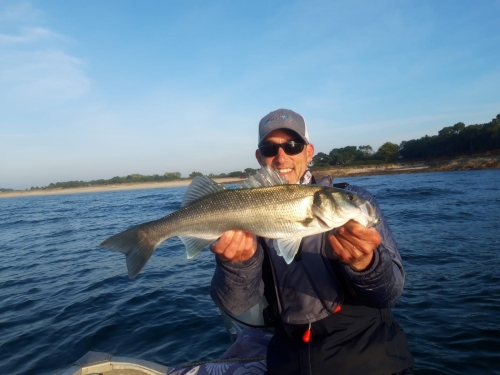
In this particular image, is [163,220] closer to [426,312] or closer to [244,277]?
[244,277]

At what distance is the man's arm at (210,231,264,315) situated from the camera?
11.2 ft

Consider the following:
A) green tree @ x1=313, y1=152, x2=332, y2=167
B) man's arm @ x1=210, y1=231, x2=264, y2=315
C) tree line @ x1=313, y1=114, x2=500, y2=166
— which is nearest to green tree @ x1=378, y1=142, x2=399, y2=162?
tree line @ x1=313, y1=114, x2=500, y2=166

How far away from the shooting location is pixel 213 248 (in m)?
3.45

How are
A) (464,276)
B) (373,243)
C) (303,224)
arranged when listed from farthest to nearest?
(464,276) → (303,224) → (373,243)

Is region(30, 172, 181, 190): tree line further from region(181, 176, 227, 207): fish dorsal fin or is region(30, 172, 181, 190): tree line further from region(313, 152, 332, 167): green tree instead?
region(181, 176, 227, 207): fish dorsal fin

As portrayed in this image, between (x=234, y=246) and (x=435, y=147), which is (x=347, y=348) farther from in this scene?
(x=435, y=147)

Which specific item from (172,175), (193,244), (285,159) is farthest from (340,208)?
(172,175)

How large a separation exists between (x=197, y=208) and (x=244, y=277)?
0.88 metres

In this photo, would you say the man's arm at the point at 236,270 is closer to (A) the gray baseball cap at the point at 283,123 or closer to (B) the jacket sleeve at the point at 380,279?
(B) the jacket sleeve at the point at 380,279

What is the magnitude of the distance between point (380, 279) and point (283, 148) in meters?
2.04

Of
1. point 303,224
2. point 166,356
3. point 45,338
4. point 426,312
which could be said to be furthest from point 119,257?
point 303,224

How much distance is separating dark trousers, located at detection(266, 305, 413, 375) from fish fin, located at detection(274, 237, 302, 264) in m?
0.72

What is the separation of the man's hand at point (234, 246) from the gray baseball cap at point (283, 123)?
58.1 inches

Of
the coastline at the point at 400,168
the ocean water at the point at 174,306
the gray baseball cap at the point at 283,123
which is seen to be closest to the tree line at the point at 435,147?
the coastline at the point at 400,168
